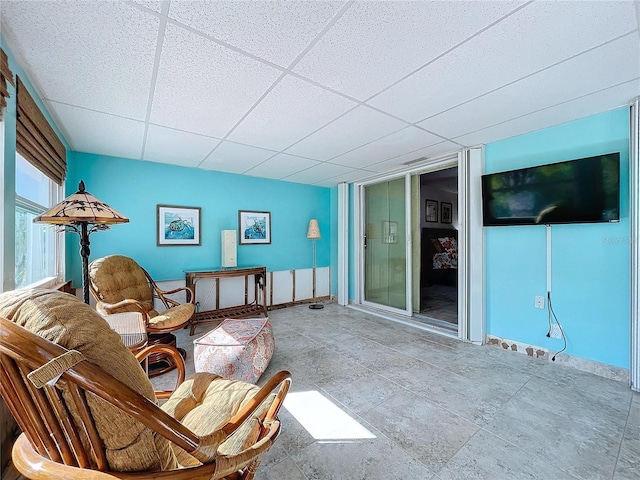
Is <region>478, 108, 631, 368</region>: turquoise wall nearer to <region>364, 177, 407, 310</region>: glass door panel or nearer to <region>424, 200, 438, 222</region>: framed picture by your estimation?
<region>364, 177, 407, 310</region>: glass door panel

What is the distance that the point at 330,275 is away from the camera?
5512mm

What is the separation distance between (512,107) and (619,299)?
6.04ft

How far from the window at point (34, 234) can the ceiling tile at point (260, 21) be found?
1685 millimetres

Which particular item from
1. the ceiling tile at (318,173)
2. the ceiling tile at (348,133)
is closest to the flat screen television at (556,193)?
the ceiling tile at (348,133)

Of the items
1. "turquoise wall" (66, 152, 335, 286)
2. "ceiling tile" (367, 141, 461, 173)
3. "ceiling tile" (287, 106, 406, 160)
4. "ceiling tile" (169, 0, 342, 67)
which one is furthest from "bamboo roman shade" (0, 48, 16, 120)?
"ceiling tile" (367, 141, 461, 173)

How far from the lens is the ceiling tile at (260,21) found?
124cm

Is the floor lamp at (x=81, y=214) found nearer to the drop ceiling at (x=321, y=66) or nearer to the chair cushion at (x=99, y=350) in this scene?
the drop ceiling at (x=321, y=66)

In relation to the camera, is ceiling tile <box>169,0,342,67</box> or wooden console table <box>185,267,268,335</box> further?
wooden console table <box>185,267,268,335</box>

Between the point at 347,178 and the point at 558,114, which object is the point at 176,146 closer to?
the point at 347,178

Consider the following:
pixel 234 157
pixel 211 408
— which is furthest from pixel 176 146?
pixel 211 408

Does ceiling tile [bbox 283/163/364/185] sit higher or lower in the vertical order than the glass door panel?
higher

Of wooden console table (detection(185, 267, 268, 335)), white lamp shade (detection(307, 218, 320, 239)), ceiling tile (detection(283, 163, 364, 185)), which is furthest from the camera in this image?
white lamp shade (detection(307, 218, 320, 239))

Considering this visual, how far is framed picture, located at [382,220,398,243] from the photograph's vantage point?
429cm

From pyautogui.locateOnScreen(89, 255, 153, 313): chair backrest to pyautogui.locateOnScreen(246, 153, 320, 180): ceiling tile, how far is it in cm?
206
